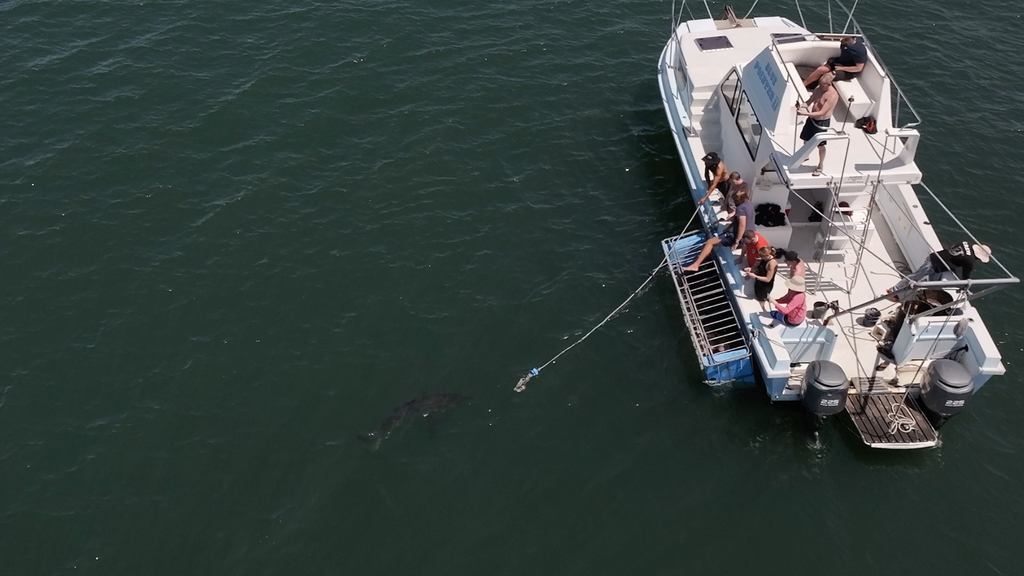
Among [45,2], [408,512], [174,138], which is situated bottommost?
[408,512]

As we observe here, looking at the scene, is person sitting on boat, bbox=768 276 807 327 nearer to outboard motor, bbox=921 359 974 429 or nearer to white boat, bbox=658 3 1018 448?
white boat, bbox=658 3 1018 448

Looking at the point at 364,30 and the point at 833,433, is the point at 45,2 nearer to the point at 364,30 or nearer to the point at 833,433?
the point at 364,30

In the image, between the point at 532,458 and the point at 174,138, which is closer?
the point at 532,458

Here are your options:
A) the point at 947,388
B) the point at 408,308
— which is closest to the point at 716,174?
the point at 947,388

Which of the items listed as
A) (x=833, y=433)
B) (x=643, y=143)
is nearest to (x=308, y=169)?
(x=643, y=143)

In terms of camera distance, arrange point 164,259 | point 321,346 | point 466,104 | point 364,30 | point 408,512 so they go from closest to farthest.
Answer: point 408,512
point 321,346
point 164,259
point 466,104
point 364,30

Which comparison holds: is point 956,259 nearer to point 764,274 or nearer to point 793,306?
point 793,306

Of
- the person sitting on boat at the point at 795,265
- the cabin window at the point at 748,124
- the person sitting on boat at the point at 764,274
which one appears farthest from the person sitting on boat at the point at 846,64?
the person sitting on boat at the point at 764,274

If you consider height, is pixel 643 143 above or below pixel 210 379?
above

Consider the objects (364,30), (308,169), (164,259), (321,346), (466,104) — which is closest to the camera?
(321,346)
